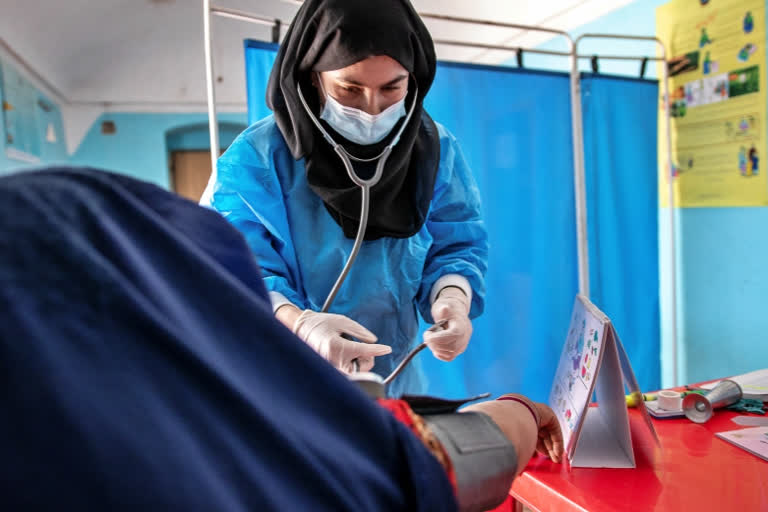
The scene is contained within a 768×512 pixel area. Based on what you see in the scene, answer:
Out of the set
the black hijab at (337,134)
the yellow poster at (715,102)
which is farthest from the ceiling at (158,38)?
the black hijab at (337,134)

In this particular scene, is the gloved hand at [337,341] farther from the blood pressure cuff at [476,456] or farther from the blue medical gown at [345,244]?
the blood pressure cuff at [476,456]

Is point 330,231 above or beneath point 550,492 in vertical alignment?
above

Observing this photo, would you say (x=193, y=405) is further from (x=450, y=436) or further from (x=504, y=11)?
(x=504, y=11)

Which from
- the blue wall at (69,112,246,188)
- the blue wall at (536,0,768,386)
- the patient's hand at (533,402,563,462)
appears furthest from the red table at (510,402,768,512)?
the blue wall at (69,112,246,188)

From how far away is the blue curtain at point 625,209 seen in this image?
82.5 inches

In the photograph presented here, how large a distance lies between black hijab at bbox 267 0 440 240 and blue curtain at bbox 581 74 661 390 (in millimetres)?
1200

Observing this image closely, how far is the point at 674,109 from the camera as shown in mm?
2193

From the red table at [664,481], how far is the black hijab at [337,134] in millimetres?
537

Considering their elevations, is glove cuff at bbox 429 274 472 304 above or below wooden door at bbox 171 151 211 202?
below

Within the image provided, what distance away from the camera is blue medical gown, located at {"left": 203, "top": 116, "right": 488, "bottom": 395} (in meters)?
1.01

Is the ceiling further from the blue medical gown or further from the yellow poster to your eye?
the blue medical gown

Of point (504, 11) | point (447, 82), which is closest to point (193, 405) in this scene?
point (447, 82)

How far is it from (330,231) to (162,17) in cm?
360

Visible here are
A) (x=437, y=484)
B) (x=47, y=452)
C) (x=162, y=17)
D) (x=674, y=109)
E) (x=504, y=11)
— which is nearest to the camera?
(x=47, y=452)
